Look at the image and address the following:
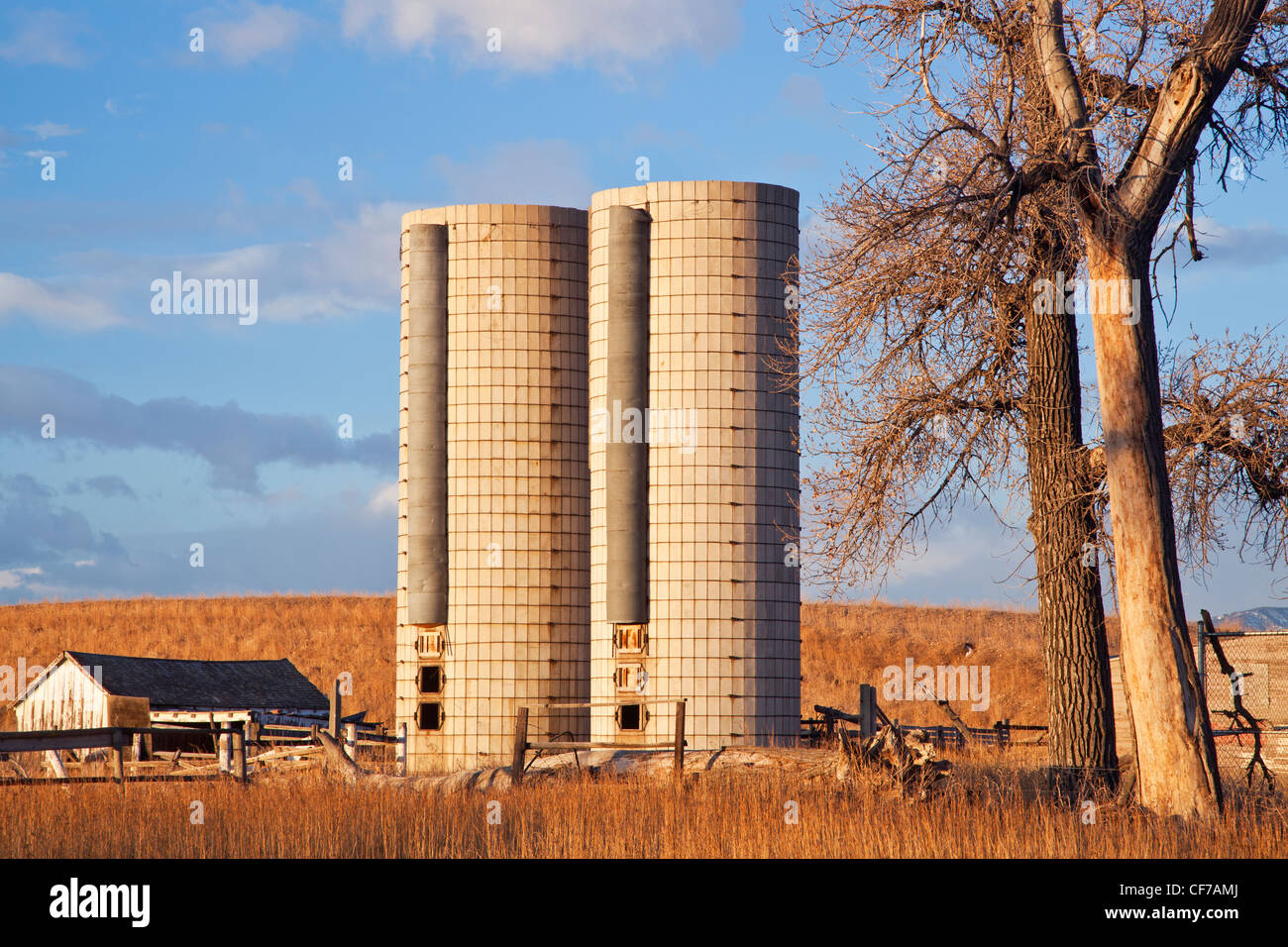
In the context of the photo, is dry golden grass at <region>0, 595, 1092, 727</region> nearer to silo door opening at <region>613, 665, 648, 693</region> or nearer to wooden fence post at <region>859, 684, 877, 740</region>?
silo door opening at <region>613, 665, 648, 693</region>

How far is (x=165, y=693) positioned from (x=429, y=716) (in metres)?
11.1

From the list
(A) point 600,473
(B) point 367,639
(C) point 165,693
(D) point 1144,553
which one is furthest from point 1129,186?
(B) point 367,639

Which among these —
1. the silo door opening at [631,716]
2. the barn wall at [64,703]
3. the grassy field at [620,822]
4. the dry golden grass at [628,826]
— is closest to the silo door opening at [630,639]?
the silo door opening at [631,716]

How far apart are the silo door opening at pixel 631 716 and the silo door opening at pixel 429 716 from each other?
4.17 meters

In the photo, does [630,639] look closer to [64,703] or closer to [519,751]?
[519,751]

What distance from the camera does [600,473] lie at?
2827 cm

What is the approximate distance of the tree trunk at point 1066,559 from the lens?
682 inches

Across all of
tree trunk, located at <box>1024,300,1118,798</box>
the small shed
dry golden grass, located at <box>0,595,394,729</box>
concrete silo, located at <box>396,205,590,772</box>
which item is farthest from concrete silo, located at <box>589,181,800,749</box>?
dry golden grass, located at <box>0,595,394,729</box>

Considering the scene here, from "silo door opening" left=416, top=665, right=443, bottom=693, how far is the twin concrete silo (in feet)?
0.18
